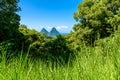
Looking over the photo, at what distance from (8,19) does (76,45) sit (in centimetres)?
1801

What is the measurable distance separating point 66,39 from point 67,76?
33.2 meters

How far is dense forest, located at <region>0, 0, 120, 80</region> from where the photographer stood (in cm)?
279

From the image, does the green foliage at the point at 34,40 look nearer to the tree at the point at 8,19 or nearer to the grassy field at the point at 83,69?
the tree at the point at 8,19

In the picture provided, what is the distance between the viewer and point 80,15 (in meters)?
36.5

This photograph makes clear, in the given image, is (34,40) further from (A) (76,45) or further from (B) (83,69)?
(B) (83,69)

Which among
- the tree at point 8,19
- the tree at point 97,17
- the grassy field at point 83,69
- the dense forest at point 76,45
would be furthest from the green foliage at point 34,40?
the grassy field at point 83,69

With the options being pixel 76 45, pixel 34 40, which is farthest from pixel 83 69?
pixel 34 40

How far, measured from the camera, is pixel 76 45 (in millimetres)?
7617

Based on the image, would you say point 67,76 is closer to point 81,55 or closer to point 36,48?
point 81,55

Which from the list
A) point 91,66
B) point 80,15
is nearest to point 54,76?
point 91,66

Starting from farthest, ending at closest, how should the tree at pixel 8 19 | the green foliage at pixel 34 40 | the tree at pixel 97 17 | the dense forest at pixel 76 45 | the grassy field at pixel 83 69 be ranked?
the tree at pixel 97 17, the green foliage at pixel 34 40, the tree at pixel 8 19, the dense forest at pixel 76 45, the grassy field at pixel 83 69

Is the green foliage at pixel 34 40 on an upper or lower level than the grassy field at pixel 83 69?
upper

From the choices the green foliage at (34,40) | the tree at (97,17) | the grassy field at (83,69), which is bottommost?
the grassy field at (83,69)

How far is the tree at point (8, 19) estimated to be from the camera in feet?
80.2
